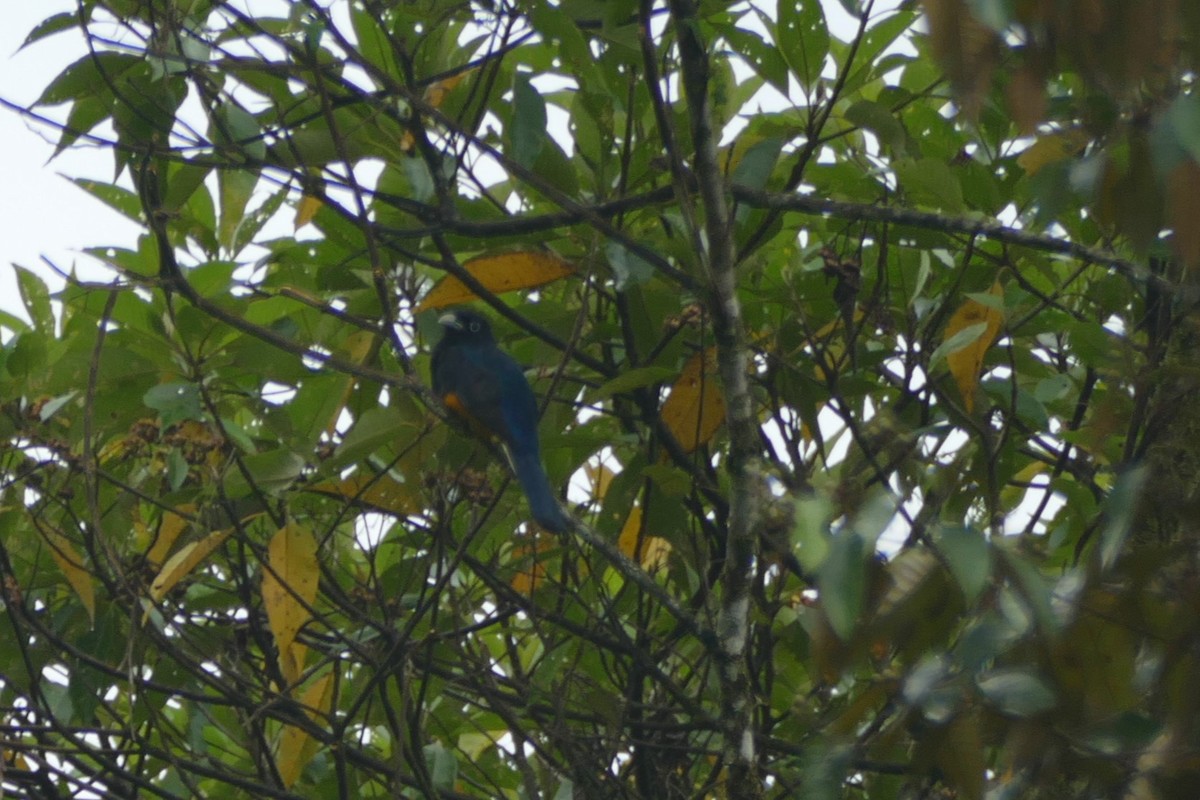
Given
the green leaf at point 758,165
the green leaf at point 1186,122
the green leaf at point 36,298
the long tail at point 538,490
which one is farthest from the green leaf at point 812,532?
the green leaf at point 36,298

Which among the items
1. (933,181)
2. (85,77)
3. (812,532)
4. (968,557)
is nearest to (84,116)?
(85,77)

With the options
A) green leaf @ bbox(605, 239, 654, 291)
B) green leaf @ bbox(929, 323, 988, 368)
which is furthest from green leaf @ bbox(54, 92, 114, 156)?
green leaf @ bbox(929, 323, 988, 368)

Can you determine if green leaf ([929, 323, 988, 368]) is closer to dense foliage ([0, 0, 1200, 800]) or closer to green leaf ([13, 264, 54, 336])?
dense foliage ([0, 0, 1200, 800])

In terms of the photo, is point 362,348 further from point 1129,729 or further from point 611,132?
point 1129,729

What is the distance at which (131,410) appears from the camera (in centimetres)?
383

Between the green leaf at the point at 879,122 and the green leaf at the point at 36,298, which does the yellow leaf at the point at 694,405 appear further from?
the green leaf at the point at 36,298

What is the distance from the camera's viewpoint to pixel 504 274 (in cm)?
359

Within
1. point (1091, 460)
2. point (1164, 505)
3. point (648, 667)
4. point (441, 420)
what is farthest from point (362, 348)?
point (1164, 505)

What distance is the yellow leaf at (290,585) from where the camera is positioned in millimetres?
3402

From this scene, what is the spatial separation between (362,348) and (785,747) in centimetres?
148

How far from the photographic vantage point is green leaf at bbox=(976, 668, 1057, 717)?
5.70 feet

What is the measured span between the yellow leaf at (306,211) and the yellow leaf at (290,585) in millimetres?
826

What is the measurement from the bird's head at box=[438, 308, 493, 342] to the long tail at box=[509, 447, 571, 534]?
105 cm

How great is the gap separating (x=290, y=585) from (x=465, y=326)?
200 cm
